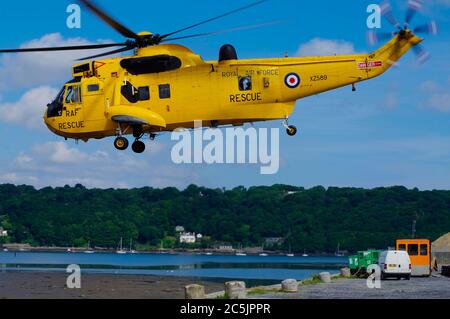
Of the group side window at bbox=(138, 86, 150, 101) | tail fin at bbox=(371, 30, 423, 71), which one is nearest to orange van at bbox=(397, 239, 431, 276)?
tail fin at bbox=(371, 30, 423, 71)

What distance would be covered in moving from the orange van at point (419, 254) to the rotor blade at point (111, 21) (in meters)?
29.9

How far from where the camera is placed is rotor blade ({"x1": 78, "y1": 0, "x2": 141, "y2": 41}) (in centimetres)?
3260

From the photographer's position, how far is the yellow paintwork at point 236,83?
3688 centimetres

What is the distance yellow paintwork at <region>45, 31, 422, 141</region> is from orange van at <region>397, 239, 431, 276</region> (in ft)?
82.3

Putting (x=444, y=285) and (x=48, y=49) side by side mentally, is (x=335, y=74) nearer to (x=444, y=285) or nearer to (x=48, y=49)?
(x=48, y=49)

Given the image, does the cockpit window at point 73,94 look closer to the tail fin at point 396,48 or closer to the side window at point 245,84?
the side window at point 245,84

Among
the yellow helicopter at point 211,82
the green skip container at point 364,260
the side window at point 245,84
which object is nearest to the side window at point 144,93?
the yellow helicopter at point 211,82

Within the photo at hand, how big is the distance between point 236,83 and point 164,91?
3.28 metres

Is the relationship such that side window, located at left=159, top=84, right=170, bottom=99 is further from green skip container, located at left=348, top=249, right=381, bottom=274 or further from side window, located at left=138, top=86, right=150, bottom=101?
green skip container, located at left=348, top=249, right=381, bottom=274

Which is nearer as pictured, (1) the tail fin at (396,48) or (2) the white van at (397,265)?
(1) the tail fin at (396,48)

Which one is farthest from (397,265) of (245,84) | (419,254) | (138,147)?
(138,147)

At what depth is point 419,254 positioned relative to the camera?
6047 centimetres

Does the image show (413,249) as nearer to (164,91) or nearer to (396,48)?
(396,48)

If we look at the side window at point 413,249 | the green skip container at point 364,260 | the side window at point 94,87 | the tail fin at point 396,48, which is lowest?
the green skip container at point 364,260
